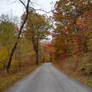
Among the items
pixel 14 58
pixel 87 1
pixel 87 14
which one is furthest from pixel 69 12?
pixel 14 58

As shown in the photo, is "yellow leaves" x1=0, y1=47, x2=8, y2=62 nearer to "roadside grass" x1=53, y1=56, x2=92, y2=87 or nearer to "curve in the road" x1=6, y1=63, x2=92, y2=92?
"curve in the road" x1=6, y1=63, x2=92, y2=92

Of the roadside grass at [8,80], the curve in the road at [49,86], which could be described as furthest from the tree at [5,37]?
the curve in the road at [49,86]

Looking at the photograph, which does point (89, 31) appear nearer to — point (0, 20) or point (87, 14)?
point (87, 14)

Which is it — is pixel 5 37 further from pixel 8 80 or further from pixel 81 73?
pixel 81 73

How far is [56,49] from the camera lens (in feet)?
86.0

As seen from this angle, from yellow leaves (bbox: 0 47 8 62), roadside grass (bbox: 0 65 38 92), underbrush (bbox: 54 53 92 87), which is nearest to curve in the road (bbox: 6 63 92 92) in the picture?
roadside grass (bbox: 0 65 38 92)

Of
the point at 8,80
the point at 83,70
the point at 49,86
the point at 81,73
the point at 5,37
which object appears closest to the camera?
the point at 49,86

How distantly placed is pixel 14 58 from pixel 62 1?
890 cm

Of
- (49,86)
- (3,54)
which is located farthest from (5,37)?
(49,86)

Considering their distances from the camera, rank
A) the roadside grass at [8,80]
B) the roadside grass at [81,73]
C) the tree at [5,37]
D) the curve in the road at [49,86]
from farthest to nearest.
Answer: the tree at [5,37] → the roadside grass at [81,73] → the roadside grass at [8,80] → the curve in the road at [49,86]

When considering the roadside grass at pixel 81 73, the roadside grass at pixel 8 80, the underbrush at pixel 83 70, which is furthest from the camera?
the underbrush at pixel 83 70

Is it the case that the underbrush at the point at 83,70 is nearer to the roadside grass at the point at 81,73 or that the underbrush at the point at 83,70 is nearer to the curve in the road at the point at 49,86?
the roadside grass at the point at 81,73

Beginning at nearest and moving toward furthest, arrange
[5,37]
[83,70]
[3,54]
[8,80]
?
[8,80] < [83,70] < [5,37] < [3,54]

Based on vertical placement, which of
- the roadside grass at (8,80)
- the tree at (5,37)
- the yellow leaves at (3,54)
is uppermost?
the tree at (5,37)
